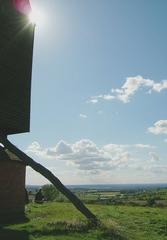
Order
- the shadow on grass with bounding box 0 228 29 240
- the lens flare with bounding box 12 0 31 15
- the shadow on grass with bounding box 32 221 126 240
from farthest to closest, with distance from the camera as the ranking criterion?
the lens flare with bounding box 12 0 31 15 < the shadow on grass with bounding box 32 221 126 240 < the shadow on grass with bounding box 0 228 29 240

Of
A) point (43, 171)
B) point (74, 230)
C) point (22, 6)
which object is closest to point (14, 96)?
point (43, 171)

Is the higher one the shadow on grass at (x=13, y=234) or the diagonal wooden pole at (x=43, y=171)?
the diagonal wooden pole at (x=43, y=171)

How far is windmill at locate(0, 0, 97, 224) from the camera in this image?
1944cm

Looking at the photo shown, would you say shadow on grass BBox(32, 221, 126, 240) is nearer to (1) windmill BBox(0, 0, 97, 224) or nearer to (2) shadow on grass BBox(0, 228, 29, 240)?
(2) shadow on grass BBox(0, 228, 29, 240)

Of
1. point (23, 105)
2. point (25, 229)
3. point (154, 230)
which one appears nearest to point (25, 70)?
point (23, 105)

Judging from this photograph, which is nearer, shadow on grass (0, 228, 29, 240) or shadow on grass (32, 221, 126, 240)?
shadow on grass (0, 228, 29, 240)

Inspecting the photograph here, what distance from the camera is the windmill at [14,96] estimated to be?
1944 cm

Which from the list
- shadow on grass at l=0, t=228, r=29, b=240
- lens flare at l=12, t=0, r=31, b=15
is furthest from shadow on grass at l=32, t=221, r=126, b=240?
lens flare at l=12, t=0, r=31, b=15

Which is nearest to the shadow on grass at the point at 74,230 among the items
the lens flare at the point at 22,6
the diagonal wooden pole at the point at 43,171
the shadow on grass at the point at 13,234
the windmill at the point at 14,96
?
the shadow on grass at the point at 13,234

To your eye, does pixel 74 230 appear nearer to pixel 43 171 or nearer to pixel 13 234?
pixel 13 234

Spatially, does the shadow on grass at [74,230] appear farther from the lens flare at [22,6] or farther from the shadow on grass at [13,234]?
the lens flare at [22,6]

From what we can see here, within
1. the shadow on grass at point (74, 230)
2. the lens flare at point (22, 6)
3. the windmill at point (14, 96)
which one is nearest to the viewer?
the shadow on grass at point (74, 230)

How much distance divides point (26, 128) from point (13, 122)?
3.85ft

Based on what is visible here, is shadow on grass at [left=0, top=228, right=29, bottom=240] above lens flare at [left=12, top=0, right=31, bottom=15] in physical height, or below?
below
